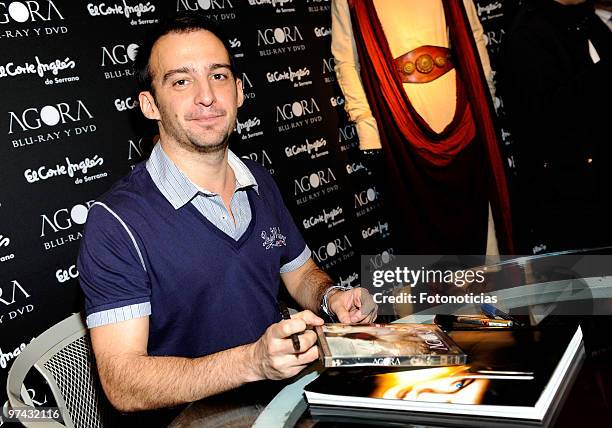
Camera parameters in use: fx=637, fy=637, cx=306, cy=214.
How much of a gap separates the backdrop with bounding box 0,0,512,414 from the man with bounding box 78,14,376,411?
3.01ft

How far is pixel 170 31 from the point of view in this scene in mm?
1760

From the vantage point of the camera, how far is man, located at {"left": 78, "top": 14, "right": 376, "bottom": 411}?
125cm

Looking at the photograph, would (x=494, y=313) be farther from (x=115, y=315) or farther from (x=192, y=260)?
(x=115, y=315)

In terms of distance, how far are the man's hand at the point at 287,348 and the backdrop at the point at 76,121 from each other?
1659 millimetres

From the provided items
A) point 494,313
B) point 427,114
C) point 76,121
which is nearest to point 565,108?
point 427,114

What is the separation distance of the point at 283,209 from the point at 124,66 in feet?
4.32

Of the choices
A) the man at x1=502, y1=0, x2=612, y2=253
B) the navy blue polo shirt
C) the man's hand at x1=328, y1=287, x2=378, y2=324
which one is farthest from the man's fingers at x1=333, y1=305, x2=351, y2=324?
the man at x1=502, y1=0, x2=612, y2=253

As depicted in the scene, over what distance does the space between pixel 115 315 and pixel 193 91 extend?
668 mm

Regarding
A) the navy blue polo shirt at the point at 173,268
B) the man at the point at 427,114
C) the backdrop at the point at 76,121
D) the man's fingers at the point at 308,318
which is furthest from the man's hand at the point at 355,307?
the man at the point at 427,114

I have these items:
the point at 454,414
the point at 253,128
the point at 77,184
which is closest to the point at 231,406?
the point at 454,414

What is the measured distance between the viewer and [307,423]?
3.18 feet

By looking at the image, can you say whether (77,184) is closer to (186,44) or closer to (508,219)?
(186,44)

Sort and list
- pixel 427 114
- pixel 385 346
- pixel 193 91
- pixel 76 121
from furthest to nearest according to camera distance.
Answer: pixel 427 114 < pixel 76 121 < pixel 193 91 < pixel 385 346

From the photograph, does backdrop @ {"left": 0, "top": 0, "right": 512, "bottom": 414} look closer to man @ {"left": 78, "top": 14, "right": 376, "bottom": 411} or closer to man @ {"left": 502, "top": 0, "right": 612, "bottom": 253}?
man @ {"left": 78, "top": 14, "right": 376, "bottom": 411}
